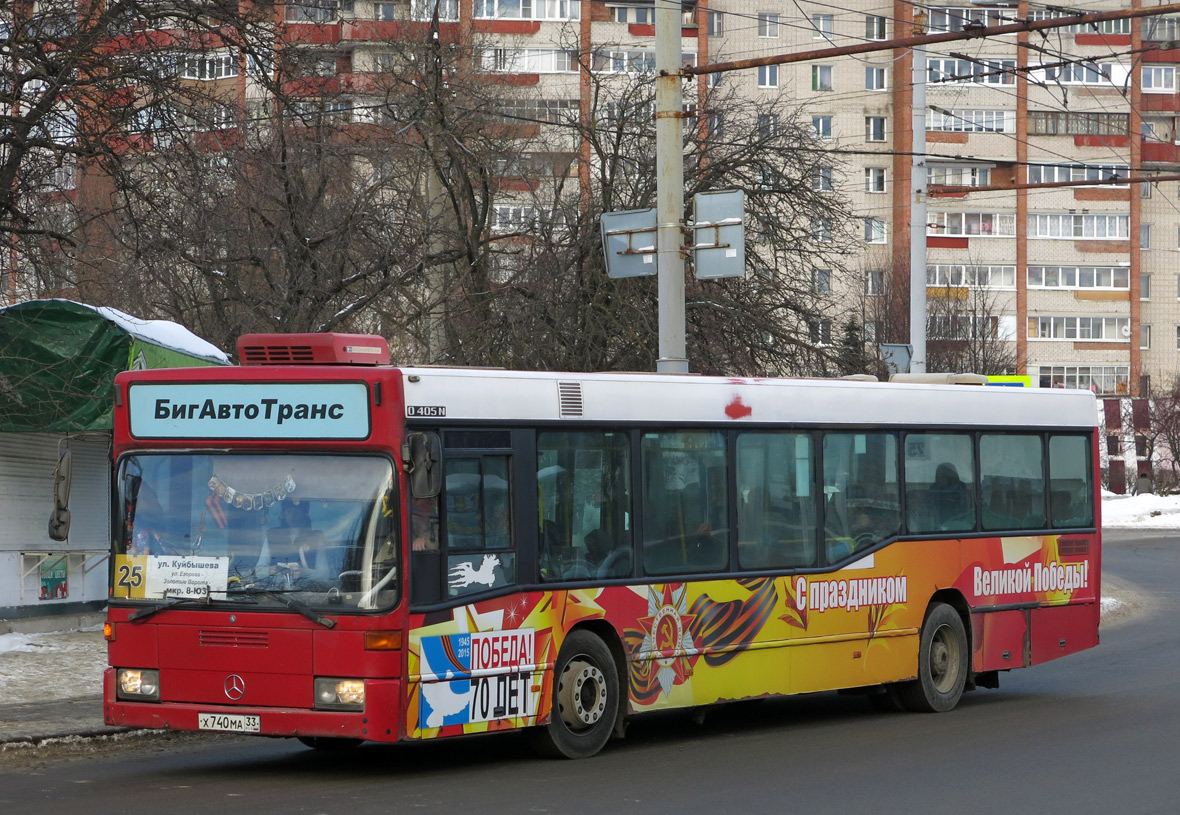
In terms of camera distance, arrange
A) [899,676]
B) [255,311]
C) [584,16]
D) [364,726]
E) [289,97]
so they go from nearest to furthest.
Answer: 1. [364,726]
2. [899,676]
3. [289,97]
4. [255,311]
5. [584,16]

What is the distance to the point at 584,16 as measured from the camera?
60281 mm

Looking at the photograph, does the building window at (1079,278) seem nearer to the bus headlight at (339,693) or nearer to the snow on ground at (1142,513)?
the snow on ground at (1142,513)

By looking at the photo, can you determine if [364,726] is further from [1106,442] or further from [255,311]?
[1106,442]

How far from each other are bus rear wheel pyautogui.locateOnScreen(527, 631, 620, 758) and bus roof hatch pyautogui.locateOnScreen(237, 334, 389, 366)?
220cm

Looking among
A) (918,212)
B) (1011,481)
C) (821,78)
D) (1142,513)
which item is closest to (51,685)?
(1011,481)

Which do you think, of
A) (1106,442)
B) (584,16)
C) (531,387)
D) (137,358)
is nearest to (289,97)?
(137,358)

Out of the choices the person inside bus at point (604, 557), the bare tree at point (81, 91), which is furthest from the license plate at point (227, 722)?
the bare tree at point (81, 91)

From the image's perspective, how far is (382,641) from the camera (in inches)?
364

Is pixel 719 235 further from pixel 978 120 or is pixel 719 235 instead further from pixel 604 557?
pixel 978 120

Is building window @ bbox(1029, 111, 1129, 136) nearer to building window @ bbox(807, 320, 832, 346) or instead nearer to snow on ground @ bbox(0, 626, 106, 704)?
building window @ bbox(807, 320, 832, 346)

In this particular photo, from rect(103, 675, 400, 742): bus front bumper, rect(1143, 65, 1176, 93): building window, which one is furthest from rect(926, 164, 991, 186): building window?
rect(103, 675, 400, 742): bus front bumper

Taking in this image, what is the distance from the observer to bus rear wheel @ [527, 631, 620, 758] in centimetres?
1040

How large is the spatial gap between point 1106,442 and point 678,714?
59285 mm

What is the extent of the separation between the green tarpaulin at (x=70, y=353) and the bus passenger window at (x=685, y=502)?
23.6 feet
